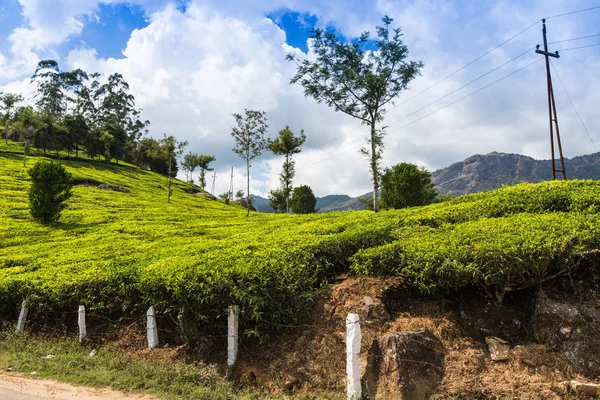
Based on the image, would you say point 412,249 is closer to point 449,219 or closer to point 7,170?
point 449,219

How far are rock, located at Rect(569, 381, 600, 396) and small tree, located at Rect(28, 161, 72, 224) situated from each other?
85.8 ft

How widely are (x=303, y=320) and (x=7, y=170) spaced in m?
51.2

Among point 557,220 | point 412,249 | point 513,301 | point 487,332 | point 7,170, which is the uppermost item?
point 7,170

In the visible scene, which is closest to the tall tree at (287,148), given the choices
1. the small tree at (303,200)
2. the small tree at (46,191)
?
the small tree at (303,200)

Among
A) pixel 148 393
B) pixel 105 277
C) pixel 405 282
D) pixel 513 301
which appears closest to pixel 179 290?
pixel 148 393

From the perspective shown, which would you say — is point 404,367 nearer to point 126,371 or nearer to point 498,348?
point 498,348

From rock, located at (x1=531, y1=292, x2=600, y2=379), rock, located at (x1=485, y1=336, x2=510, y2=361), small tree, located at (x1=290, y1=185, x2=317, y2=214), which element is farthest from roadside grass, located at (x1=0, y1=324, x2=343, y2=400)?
small tree, located at (x1=290, y1=185, x2=317, y2=214)

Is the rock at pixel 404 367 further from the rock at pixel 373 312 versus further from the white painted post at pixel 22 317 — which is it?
the white painted post at pixel 22 317

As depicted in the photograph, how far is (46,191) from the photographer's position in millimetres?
23250

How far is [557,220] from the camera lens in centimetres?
736

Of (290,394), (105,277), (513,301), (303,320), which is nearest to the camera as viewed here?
(290,394)

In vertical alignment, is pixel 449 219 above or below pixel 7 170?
below

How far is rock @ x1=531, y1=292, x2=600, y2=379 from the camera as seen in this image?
5234 mm

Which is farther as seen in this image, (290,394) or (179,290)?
(179,290)
